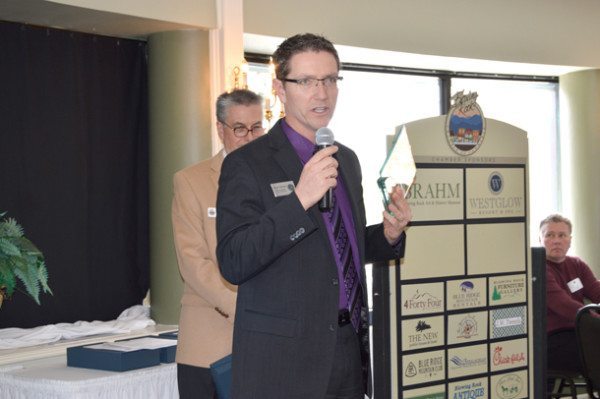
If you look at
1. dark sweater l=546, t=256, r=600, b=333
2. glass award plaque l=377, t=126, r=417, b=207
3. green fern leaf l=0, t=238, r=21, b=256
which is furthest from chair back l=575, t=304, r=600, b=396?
green fern leaf l=0, t=238, r=21, b=256

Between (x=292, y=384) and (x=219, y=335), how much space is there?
1016 mm

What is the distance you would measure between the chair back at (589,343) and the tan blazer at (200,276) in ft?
8.51

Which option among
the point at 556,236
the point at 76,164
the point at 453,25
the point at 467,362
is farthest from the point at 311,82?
the point at 453,25

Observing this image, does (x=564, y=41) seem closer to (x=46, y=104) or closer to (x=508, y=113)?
(x=508, y=113)

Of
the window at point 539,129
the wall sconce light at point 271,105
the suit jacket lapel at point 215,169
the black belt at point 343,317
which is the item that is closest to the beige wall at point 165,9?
the wall sconce light at point 271,105

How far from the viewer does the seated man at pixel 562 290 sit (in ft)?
17.8

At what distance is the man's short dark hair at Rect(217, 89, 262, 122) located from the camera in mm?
3176

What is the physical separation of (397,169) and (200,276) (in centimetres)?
74

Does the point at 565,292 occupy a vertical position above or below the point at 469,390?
above

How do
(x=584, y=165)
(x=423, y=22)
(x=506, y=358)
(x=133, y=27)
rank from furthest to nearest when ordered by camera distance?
(x=584, y=165)
(x=423, y=22)
(x=133, y=27)
(x=506, y=358)

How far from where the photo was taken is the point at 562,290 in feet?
18.6

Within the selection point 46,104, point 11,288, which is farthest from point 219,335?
point 46,104

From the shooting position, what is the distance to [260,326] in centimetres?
197

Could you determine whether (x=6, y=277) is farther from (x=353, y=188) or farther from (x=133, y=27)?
(x=133, y=27)
